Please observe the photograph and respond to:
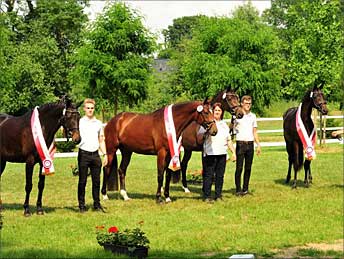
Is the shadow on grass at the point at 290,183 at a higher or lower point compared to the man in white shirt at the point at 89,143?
lower

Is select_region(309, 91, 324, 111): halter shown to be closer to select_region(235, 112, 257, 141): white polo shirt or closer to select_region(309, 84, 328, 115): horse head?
select_region(309, 84, 328, 115): horse head

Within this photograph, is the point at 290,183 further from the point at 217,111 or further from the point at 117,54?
the point at 117,54

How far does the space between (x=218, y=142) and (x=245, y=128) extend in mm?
974

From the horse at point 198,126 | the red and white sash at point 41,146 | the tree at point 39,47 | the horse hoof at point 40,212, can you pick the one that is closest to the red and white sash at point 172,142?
the horse at point 198,126

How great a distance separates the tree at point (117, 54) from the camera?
21.1 meters

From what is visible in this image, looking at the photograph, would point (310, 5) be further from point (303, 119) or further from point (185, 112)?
point (185, 112)

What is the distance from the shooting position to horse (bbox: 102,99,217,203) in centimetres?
1188

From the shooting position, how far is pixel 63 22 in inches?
1689

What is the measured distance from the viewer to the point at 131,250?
7.62 meters

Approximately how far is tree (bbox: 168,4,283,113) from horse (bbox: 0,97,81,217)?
15639 millimetres

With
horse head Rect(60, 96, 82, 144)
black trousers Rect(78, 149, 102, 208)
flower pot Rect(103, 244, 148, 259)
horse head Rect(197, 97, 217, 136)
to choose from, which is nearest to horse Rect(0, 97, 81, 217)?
horse head Rect(60, 96, 82, 144)

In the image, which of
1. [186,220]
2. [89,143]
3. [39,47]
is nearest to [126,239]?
[186,220]

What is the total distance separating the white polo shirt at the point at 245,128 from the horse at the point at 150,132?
119 cm

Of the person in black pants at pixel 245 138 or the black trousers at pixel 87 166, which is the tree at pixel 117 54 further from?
the black trousers at pixel 87 166
